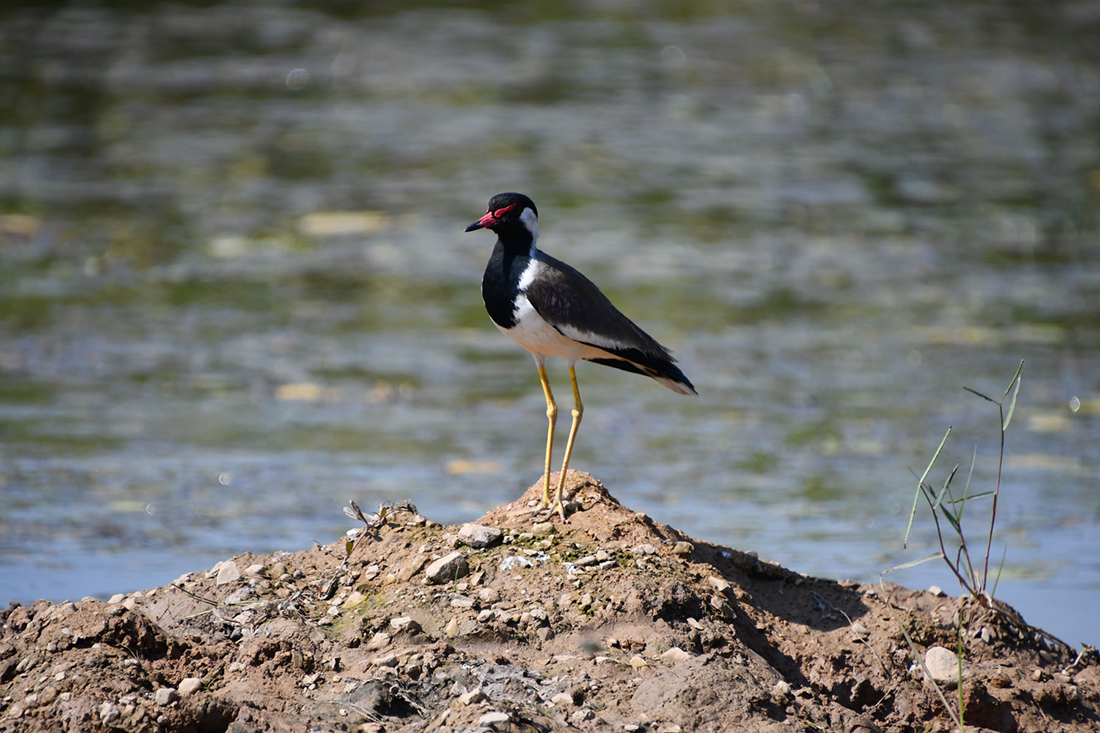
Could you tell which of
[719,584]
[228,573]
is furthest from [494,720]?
[228,573]

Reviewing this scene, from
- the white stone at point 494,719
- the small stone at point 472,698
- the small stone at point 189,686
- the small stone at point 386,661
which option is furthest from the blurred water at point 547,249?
the white stone at point 494,719

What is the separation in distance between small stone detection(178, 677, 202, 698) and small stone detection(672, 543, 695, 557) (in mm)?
1643

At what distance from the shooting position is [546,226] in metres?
11.5

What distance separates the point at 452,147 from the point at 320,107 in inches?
88.3

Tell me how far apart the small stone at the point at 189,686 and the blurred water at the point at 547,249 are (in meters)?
2.03

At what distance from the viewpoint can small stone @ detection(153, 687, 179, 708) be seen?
3758 millimetres

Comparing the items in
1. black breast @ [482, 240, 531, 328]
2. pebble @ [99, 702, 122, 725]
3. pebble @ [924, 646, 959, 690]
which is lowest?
pebble @ [99, 702, 122, 725]

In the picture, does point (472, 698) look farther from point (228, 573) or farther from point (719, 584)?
point (228, 573)

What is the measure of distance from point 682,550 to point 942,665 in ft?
3.13

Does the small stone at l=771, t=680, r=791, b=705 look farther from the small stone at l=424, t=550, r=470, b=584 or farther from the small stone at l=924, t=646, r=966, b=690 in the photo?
the small stone at l=424, t=550, r=470, b=584

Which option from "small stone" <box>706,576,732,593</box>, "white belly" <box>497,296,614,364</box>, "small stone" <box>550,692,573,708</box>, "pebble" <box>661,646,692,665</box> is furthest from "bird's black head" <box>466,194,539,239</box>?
"small stone" <box>550,692,573,708</box>

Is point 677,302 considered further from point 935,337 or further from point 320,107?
point 320,107

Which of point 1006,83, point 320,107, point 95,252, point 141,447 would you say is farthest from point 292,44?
point 141,447

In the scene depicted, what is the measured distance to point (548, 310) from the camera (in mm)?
4848
